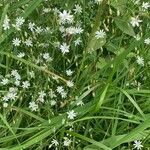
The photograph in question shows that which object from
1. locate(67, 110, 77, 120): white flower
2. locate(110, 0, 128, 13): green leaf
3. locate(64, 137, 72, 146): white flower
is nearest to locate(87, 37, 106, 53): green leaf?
locate(110, 0, 128, 13): green leaf

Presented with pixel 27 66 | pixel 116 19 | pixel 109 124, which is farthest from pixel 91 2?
pixel 109 124

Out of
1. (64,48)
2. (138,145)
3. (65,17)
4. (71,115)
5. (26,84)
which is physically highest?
(65,17)

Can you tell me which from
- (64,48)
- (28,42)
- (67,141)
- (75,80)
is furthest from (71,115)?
(28,42)

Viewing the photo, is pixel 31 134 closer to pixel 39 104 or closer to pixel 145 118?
pixel 39 104

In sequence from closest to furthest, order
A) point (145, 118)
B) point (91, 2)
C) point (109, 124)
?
point (145, 118)
point (109, 124)
point (91, 2)

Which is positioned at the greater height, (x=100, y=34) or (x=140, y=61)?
(x=100, y=34)

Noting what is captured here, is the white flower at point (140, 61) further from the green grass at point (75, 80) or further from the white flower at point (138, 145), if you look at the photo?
the white flower at point (138, 145)

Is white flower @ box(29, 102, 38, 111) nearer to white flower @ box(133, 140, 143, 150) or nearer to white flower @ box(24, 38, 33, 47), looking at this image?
white flower @ box(24, 38, 33, 47)

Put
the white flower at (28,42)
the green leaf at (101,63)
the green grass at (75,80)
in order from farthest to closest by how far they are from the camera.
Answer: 1. the white flower at (28,42)
2. the green leaf at (101,63)
3. the green grass at (75,80)

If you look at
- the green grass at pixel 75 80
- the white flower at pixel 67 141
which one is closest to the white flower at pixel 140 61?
the green grass at pixel 75 80

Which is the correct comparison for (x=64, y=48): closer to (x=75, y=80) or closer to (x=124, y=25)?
(x=75, y=80)

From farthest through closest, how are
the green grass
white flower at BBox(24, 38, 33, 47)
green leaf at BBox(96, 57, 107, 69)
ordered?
white flower at BBox(24, 38, 33, 47) → green leaf at BBox(96, 57, 107, 69) → the green grass
